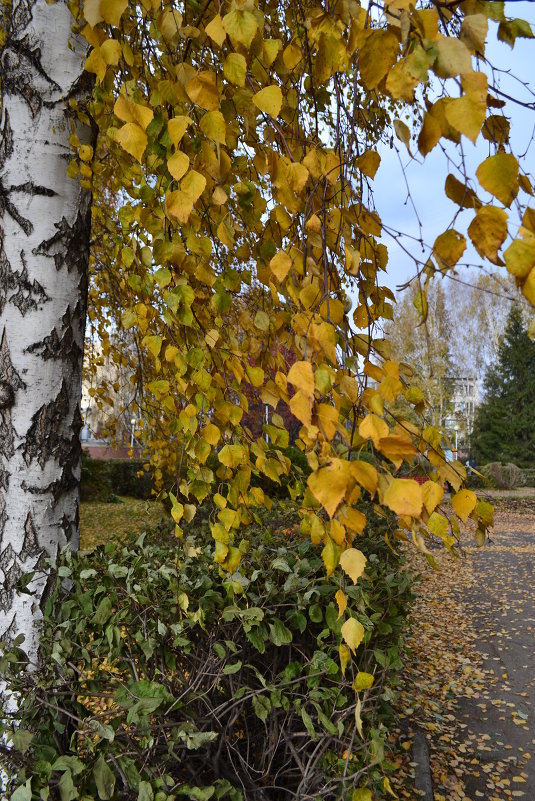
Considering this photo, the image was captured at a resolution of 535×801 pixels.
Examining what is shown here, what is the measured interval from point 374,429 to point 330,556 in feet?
1.19

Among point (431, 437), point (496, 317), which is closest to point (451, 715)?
point (431, 437)

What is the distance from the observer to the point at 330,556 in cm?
112

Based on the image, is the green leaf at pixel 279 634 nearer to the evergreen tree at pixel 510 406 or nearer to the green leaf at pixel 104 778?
the green leaf at pixel 104 778

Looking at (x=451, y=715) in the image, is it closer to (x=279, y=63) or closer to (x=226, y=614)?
(x=226, y=614)

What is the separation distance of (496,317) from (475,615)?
83.1 feet

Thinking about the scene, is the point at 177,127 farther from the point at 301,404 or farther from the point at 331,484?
the point at 331,484

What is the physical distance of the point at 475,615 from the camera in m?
5.77

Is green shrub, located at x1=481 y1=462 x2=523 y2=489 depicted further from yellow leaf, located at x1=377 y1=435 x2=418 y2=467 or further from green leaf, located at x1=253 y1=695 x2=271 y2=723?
yellow leaf, located at x1=377 y1=435 x2=418 y2=467

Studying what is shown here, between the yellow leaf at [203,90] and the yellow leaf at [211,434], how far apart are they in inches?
26.7

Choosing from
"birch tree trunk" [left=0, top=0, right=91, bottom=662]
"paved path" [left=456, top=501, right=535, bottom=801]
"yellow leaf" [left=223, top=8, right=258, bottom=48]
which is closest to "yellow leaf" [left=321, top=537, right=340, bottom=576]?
"yellow leaf" [left=223, top=8, right=258, bottom=48]

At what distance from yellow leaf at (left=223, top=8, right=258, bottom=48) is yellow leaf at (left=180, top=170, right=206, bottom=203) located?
228mm

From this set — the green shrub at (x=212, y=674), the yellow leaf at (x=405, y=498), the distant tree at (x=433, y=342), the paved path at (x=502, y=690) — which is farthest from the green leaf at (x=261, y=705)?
the distant tree at (x=433, y=342)

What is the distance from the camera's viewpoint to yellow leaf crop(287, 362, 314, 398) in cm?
91

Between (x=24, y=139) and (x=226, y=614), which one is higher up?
(x=24, y=139)
